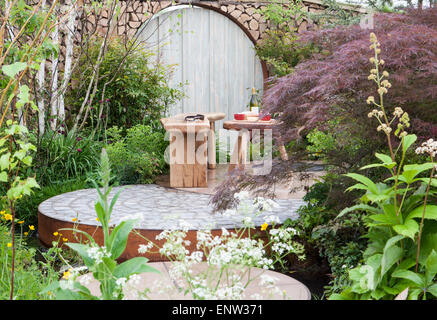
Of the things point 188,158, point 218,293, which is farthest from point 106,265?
point 188,158

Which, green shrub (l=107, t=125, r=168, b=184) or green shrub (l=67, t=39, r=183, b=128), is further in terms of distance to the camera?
green shrub (l=67, t=39, r=183, b=128)

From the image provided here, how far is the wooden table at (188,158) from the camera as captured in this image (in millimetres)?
4969

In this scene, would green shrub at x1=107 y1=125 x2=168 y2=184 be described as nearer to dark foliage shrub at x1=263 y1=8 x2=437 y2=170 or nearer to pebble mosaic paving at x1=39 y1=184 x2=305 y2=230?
pebble mosaic paving at x1=39 y1=184 x2=305 y2=230

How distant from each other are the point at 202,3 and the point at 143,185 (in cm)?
388

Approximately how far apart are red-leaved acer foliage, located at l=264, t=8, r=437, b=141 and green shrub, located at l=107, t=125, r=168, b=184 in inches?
98.1

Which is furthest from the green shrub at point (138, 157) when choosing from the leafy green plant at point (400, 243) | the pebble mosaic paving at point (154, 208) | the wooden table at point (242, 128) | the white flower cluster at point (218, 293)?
the white flower cluster at point (218, 293)

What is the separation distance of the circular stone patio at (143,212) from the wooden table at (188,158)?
18cm

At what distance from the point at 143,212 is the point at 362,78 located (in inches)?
80.0

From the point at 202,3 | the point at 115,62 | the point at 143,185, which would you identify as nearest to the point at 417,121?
the point at 143,185

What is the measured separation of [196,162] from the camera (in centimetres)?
501

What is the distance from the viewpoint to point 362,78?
2.64 metres

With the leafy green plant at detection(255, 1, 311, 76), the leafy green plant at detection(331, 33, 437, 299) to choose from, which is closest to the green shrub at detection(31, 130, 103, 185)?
the leafy green plant at detection(331, 33, 437, 299)

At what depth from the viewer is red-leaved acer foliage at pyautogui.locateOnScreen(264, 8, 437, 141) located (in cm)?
253
